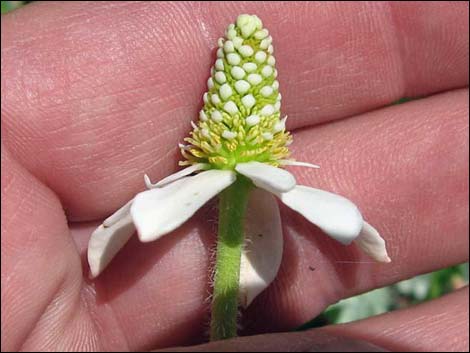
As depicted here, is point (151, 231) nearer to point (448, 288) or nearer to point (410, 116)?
point (410, 116)

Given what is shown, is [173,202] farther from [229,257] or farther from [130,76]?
[130,76]

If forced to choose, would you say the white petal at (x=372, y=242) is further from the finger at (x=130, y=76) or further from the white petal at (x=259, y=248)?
the finger at (x=130, y=76)

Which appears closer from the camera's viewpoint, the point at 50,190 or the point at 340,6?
the point at 50,190

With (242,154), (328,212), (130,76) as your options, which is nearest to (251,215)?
(242,154)

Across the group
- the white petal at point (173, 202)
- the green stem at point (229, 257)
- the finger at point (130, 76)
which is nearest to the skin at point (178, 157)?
the finger at point (130, 76)

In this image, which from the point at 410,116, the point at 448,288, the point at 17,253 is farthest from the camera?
the point at 448,288

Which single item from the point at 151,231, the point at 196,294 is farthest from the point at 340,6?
the point at 151,231

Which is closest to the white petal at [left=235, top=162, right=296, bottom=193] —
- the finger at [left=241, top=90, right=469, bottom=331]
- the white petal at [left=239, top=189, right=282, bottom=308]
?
the white petal at [left=239, top=189, right=282, bottom=308]

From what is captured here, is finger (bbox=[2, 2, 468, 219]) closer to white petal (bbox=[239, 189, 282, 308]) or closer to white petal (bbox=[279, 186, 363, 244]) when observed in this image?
white petal (bbox=[239, 189, 282, 308])
